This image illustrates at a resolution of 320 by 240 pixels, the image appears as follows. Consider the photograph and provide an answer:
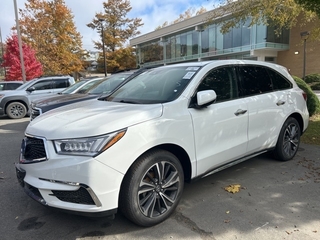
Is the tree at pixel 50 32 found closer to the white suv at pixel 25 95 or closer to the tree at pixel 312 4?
the white suv at pixel 25 95

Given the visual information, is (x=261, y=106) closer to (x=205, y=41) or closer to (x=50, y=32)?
(x=50, y=32)

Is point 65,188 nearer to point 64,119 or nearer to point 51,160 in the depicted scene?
point 51,160

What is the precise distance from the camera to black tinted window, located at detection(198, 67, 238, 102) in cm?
338

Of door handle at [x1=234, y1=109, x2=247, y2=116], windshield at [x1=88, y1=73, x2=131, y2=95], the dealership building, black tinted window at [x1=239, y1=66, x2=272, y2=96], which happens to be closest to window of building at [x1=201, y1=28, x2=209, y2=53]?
the dealership building

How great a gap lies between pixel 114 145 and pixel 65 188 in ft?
1.98

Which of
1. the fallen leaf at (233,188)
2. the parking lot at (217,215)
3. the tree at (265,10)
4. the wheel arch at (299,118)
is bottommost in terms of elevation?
the parking lot at (217,215)

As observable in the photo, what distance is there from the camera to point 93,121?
2.62 m

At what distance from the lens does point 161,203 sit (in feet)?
9.47

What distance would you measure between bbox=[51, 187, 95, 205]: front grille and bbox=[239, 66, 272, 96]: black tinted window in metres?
2.56

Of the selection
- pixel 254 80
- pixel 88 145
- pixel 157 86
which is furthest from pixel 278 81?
pixel 88 145

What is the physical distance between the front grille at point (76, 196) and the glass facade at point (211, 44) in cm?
1957

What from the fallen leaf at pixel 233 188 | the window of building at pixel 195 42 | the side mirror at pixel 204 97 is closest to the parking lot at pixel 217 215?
the fallen leaf at pixel 233 188

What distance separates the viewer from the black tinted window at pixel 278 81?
435cm

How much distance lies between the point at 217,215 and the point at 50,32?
25.0m
